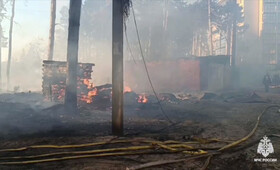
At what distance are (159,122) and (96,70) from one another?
25.6m

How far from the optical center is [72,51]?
36.9 ft

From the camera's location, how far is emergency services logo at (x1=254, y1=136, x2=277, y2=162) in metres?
5.04

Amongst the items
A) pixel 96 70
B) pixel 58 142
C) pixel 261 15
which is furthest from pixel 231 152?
pixel 261 15

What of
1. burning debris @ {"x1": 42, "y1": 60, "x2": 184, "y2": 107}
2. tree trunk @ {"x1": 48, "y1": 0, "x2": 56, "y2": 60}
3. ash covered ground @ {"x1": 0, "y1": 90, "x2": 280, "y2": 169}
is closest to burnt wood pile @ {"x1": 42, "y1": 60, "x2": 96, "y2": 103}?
→ burning debris @ {"x1": 42, "y1": 60, "x2": 184, "y2": 107}

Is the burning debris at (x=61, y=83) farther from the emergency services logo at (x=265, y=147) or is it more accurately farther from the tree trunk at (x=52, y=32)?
the emergency services logo at (x=265, y=147)

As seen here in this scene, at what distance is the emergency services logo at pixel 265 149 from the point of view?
504 centimetres

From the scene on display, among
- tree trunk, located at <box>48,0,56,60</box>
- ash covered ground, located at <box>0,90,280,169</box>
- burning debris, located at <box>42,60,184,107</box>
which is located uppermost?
tree trunk, located at <box>48,0,56,60</box>

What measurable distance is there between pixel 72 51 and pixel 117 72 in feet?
16.8

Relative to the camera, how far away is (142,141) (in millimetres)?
6129

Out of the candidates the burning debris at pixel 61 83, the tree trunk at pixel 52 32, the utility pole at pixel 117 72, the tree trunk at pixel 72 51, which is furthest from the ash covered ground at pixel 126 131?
the tree trunk at pixel 52 32

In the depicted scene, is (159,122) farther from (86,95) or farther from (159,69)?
(159,69)

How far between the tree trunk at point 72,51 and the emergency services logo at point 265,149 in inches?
319

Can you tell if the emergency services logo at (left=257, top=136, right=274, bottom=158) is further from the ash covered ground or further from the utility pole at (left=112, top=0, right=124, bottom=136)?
the utility pole at (left=112, top=0, right=124, bottom=136)

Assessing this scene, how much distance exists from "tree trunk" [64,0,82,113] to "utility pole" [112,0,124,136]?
4727mm
